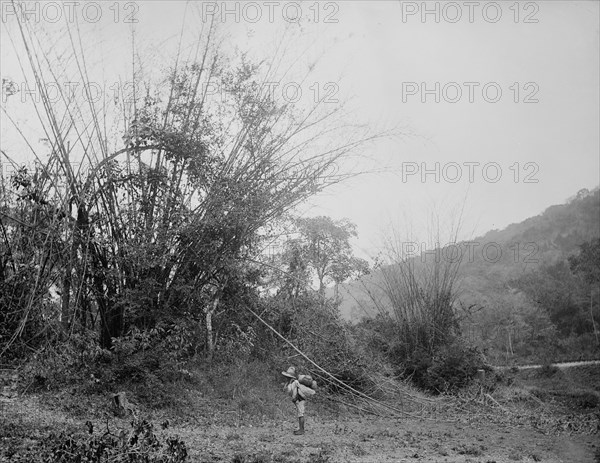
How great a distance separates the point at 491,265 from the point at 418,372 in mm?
25697

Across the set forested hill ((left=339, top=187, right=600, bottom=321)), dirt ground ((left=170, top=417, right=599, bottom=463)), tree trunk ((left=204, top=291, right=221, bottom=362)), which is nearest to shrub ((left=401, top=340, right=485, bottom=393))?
dirt ground ((left=170, top=417, right=599, bottom=463))

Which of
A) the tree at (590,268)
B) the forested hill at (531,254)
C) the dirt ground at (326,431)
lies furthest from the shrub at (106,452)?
the forested hill at (531,254)

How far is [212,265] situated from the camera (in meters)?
7.08

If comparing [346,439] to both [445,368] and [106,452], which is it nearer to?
[106,452]

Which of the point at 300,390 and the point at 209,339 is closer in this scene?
the point at 300,390

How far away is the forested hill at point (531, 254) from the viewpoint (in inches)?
1119

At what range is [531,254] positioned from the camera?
3133 centimetres

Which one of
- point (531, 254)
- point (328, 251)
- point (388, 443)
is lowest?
point (388, 443)

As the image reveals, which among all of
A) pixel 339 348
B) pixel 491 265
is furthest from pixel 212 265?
pixel 491 265

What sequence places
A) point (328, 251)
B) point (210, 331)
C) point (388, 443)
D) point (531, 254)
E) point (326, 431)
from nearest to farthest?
point (388, 443), point (326, 431), point (210, 331), point (328, 251), point (531, 254)

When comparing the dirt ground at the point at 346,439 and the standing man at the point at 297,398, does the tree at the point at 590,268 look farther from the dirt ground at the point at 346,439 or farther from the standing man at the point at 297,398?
the standing man at the point at 297,398

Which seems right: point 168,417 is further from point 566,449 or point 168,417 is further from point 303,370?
point 566,449

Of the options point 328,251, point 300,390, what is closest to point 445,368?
point 328,251

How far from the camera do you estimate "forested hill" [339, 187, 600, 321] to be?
2841 centimetres
